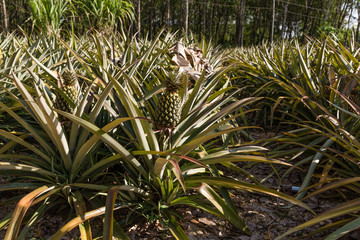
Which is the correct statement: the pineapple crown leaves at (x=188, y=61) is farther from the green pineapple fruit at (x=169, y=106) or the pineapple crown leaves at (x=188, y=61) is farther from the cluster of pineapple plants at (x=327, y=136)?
the green pineapple fruit at (x=169, y=106)

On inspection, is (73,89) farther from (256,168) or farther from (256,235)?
(256,168)

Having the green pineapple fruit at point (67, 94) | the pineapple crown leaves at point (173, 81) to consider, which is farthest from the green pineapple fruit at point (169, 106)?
the green pineapple fruit at point (67, 94)

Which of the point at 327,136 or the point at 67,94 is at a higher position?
the point at 67,94

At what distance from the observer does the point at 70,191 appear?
4.75 feet

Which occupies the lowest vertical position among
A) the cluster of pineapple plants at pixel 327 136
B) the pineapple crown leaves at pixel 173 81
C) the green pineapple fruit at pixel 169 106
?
the cluster of pineapple plants at pixel 327 136

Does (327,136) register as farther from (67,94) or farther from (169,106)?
(67,94)

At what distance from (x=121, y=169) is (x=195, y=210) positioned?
57 cm

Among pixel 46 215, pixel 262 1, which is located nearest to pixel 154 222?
pixel 46 215

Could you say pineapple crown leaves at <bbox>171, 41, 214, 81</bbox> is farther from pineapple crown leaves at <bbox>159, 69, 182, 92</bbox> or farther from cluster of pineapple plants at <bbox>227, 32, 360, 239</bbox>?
pineapple crown leaves at <bbox>159, 69, 182, 92</bbox>

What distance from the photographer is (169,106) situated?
1.48 metres

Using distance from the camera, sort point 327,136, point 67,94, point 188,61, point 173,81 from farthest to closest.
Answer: point 188,61, point 327,136, point 67,94, point 173,81

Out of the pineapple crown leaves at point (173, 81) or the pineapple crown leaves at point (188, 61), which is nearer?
the pineapple crown leaves at point (173, 81)

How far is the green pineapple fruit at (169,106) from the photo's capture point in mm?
1480

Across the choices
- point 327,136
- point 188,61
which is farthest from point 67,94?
point 327,136
